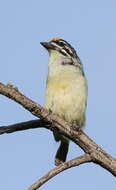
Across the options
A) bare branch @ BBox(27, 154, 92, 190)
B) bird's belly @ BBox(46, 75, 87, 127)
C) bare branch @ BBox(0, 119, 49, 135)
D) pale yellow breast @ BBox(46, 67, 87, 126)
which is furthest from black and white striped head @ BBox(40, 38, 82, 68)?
bare branch @ BBox(27, 154, 92, 190)

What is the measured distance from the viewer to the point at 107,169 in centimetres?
496

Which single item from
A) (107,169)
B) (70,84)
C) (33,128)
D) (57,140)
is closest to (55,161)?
(57,140)

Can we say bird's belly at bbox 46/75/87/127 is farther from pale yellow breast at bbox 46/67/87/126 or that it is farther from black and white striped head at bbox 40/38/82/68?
black and white striped head at bbox 40/38/82/68

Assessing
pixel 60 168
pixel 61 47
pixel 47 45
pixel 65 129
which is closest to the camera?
pixel 60 168

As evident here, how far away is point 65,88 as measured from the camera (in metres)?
7.13

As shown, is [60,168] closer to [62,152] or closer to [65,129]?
[65,129]

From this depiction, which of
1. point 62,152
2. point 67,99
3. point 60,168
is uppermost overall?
point 67,99

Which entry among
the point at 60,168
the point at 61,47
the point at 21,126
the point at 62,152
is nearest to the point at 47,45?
the point at 61,47

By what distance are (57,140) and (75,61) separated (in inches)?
51.6

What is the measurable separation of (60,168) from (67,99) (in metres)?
2.28

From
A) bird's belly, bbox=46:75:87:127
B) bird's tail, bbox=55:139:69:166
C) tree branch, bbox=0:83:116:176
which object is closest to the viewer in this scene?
tree branch, bbox=0:83:116:176

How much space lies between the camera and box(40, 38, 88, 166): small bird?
23.4 ft

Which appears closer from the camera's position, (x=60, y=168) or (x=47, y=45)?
(x=60, y=168)

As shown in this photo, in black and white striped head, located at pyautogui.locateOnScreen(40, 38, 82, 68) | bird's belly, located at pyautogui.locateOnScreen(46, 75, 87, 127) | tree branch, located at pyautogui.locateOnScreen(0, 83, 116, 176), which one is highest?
black and white striped head, located at pyautogui.locateOnScreen(40, 38, 82, 68)
